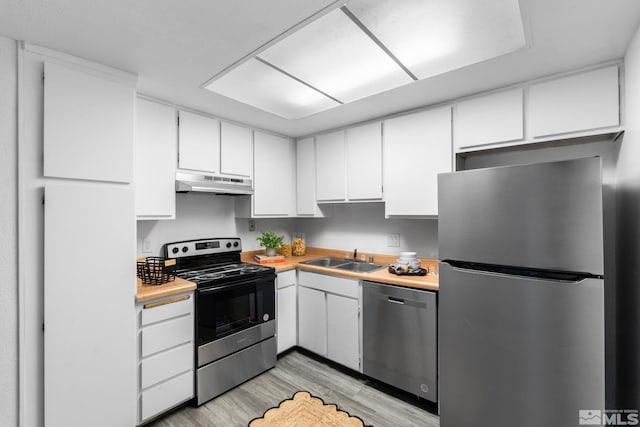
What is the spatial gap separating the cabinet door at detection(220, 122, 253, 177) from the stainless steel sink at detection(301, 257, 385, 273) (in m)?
1.15

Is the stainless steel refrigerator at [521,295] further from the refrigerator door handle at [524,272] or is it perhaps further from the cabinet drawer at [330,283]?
the cabinet drawer at [330,283]

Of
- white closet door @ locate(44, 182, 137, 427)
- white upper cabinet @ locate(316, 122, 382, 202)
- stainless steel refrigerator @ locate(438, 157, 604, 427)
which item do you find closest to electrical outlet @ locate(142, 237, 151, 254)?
white closet door @ locate(44, 182, 137, 427)

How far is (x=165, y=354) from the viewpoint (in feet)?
6.37

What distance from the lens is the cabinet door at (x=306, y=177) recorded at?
318 centimetres

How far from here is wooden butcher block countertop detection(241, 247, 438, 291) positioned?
207cm

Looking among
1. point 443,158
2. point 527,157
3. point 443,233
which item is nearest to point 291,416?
point 443,233

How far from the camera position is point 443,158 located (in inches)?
87.4

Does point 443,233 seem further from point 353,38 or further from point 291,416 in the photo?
point 291,416

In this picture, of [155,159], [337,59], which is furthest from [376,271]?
[155,159]

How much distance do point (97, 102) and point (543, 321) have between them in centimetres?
Result: 273

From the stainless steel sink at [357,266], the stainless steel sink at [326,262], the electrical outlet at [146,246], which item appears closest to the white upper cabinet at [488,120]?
the stainless steel sink at [357,266]

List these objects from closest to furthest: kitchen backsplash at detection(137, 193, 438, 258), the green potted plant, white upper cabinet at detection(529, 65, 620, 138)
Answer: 1. white upper cabinet at detection(529, 65, 620, 138)
2. kitchen backsplash at detection(137, 193, 438, 258)
3. the green potted plant

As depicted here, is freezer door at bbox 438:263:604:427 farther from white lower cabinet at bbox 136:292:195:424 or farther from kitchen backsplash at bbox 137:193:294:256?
kitchen backsplash at bbox 137:193:294:256

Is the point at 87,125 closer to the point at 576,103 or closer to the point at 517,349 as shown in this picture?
the point at 517,349
